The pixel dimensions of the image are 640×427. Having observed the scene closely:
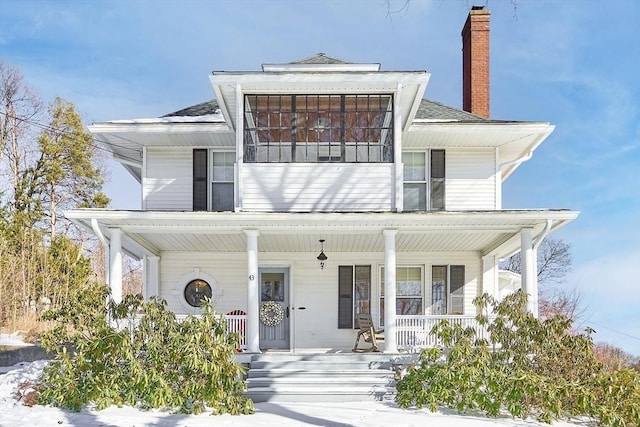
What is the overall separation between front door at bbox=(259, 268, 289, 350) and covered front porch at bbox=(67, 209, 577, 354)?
0.08 feet

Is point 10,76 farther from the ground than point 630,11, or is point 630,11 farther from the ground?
point 10,76

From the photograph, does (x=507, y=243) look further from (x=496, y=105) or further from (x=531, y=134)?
(x=496, y=105)

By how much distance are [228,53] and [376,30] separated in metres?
8.29

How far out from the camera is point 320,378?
34.9 ft

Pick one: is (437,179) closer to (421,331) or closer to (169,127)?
(421,331)

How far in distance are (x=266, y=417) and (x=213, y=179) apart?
662 cm

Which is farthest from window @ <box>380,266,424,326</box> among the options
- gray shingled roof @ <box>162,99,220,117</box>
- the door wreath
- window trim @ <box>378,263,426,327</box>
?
gray shingled roof @ <box>162,99,220,117</box>

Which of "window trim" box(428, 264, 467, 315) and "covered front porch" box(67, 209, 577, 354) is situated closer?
"covered front porch" box(67, 209, 577, 354)

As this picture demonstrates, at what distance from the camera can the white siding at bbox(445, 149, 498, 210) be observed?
13914 millimetres

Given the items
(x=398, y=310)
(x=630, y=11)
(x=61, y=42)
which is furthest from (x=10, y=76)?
(x=630, y=11)

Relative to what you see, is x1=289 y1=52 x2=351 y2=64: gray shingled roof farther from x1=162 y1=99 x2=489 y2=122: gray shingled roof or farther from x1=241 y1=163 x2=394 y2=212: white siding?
x1=241 y1=163 x2=394 y2=212: white siding

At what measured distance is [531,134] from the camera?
13414 millimetres

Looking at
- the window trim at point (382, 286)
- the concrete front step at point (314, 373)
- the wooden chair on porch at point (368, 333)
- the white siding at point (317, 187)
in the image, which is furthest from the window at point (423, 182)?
the concrete front step at point (314, 373)

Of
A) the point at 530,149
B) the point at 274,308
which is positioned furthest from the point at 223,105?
the point at 530,149
